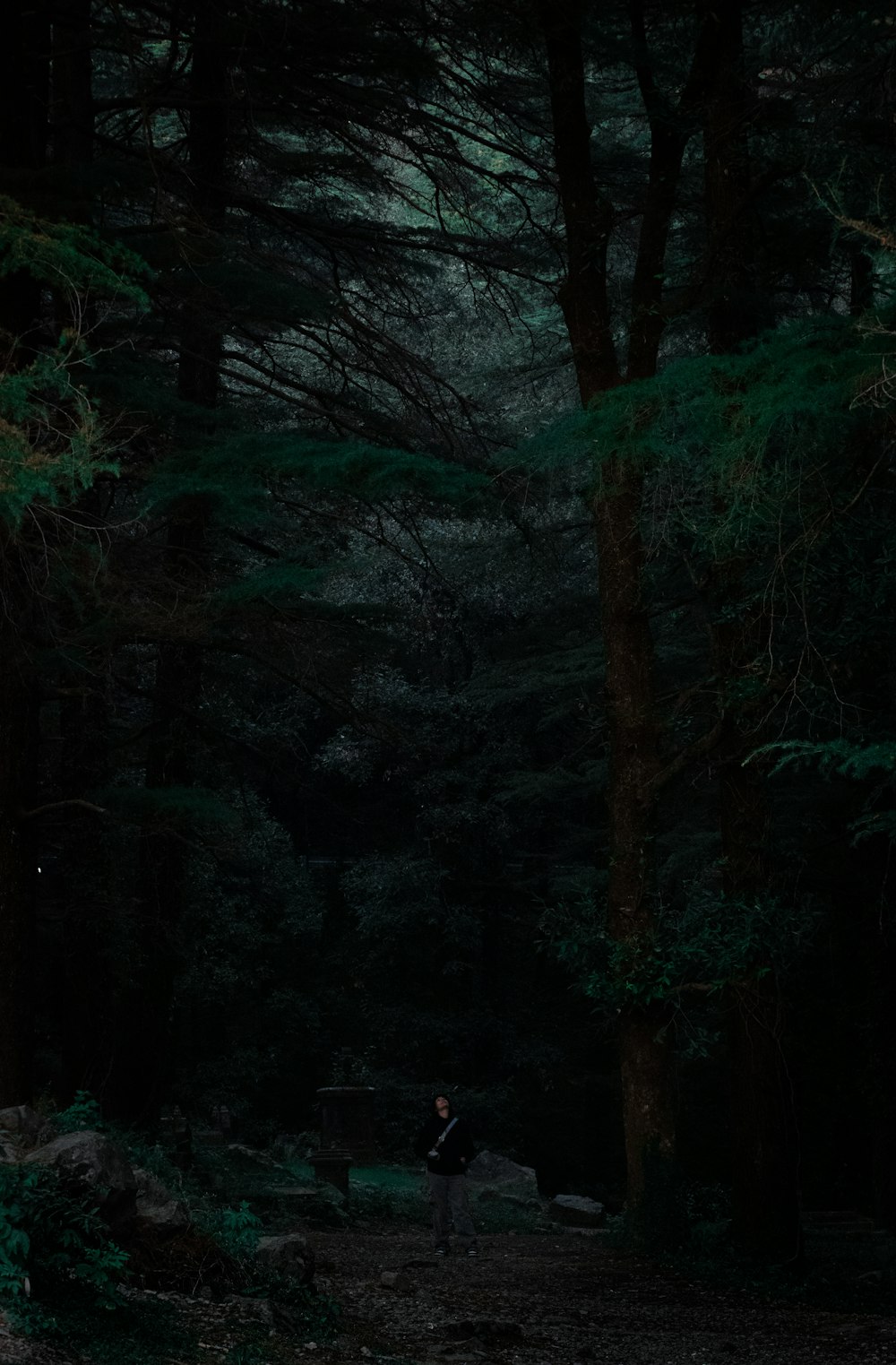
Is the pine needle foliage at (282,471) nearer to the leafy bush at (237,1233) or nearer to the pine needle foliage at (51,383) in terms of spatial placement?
the pine needle foliage at (51,383)

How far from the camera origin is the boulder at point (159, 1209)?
6586 mm

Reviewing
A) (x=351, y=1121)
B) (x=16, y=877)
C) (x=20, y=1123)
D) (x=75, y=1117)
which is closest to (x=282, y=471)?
(x=16, y=877)

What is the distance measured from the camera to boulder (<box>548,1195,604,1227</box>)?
54.3 feet

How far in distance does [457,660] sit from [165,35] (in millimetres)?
13928

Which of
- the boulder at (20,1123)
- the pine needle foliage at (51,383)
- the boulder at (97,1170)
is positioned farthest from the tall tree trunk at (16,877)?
the boulder at (97,1170)

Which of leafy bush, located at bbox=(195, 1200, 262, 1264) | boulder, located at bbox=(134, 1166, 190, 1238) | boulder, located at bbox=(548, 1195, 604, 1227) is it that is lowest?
boulder, located at bbox=(548, 1195, 604, 1227)

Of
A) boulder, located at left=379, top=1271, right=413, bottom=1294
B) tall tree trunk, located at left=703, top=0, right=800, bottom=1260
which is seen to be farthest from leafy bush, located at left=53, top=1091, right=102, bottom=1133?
tall tree trunk, located at left=703, top=0, right=800, bottom=1260

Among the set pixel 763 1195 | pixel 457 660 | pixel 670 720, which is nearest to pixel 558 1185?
pixel 457 660

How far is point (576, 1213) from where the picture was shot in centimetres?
1664

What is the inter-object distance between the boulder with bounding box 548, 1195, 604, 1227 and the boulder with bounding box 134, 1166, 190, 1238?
10779mm

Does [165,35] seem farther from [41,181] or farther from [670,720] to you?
[670,720]

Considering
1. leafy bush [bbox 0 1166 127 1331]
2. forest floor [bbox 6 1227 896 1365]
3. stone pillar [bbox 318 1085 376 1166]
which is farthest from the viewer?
stone pillar [bbox 318 1085 376 1166]

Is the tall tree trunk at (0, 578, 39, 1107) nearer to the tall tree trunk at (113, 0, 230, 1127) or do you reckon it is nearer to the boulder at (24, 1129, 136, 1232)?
the tall tree trunk at (113, 0, 230, 1127)

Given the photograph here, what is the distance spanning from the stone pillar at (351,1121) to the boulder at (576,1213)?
336 centimetres
